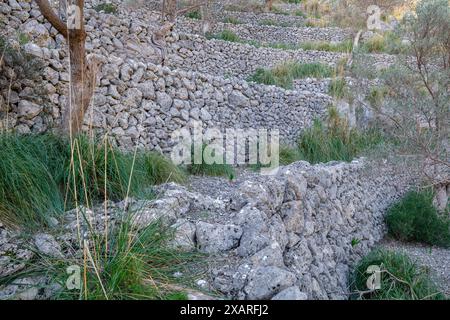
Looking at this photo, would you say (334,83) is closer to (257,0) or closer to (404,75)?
(404,75)

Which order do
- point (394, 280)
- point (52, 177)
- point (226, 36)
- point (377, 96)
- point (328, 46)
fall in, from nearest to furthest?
point (52, 177), point (394, 280), point (377, 96), point (226, 36), point (328, 46)

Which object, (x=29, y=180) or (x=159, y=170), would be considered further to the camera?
(x=159, y=170)

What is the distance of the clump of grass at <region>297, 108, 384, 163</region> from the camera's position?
8734mm

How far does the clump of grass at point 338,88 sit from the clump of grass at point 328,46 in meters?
4.65

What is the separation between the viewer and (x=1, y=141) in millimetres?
4051

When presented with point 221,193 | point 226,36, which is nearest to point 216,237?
point 221,193

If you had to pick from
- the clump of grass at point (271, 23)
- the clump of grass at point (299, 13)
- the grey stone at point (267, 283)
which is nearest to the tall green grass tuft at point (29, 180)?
the grey stone at point (267, 283)

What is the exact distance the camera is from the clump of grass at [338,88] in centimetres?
1097

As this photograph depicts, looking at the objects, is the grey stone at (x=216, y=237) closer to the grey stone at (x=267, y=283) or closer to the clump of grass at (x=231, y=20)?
the grey stone at (x=267, y=283)

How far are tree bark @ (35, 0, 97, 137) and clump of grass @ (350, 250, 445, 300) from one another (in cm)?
381

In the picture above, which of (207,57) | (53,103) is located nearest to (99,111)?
(53,103)

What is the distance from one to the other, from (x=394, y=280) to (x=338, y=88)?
286 inches

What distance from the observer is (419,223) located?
24.4 ft

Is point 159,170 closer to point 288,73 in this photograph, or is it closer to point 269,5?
point 288,73
